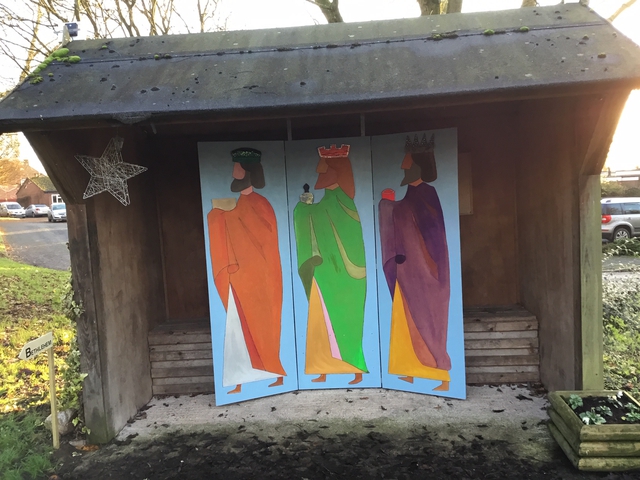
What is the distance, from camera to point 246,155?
143 inches

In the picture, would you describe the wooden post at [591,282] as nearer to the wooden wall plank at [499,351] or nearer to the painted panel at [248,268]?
the wooden wall plank at [499,351]

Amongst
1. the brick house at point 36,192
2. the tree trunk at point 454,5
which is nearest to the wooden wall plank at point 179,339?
the tree trunk at point 454,5

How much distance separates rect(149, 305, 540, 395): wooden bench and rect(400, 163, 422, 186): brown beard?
4.53ft

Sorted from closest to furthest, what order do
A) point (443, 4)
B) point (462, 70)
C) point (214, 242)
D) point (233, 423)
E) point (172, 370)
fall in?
point (462, 70) → point (233, 423) → point (214, 242) → point (172, 370) → point (443, 4)

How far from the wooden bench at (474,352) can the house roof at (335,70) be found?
2056 millimetres

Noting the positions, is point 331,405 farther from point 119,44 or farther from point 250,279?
point 119,44

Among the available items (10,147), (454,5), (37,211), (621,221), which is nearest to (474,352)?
(454,5)

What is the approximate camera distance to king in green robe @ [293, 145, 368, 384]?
3748 millimetres

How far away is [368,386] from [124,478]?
2.04 metres

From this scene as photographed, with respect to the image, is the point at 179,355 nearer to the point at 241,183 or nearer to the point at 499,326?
the point at 241,183

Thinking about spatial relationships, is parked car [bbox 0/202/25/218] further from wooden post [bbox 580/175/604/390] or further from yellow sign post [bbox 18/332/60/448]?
wooden post [bbox 580/175/604/390]

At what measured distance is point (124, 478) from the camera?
9.07 feet

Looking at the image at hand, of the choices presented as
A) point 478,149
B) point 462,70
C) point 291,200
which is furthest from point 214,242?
point 478,149

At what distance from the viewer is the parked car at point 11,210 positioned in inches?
1337
